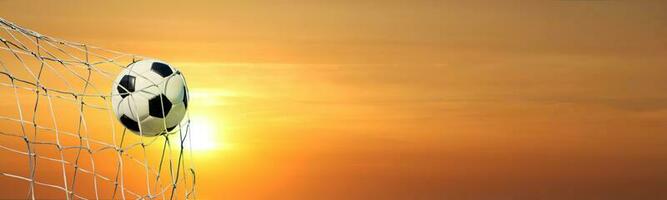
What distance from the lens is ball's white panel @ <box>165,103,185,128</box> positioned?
33.3ft

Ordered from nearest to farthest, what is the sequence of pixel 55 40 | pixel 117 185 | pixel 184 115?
pixel 55 40
pixel 117 185
pixel 184 115

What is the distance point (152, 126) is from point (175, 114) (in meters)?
0.24

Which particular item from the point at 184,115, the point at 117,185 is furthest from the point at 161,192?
the point at 184,115

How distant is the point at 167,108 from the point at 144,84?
1.03ft

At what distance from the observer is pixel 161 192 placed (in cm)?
936

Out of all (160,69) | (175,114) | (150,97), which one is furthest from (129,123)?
(160,69)

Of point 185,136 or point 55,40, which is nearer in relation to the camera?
point 55,40

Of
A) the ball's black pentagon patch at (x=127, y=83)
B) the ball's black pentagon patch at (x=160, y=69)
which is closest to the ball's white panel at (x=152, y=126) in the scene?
the ball's black pentagon patch at (x=127, y=83)

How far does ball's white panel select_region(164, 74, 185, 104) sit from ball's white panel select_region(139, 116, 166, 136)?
234 mm

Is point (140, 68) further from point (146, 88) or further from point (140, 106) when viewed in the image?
point (140, 106)

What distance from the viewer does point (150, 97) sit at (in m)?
10.1

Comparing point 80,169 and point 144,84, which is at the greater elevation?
point 144,84

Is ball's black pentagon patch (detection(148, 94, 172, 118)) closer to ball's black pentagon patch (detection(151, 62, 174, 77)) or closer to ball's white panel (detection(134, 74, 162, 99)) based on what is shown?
ball's white panel (detection(134, 74, 162, 99))

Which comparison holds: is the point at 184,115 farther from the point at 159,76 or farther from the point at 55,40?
the point at 55,40
